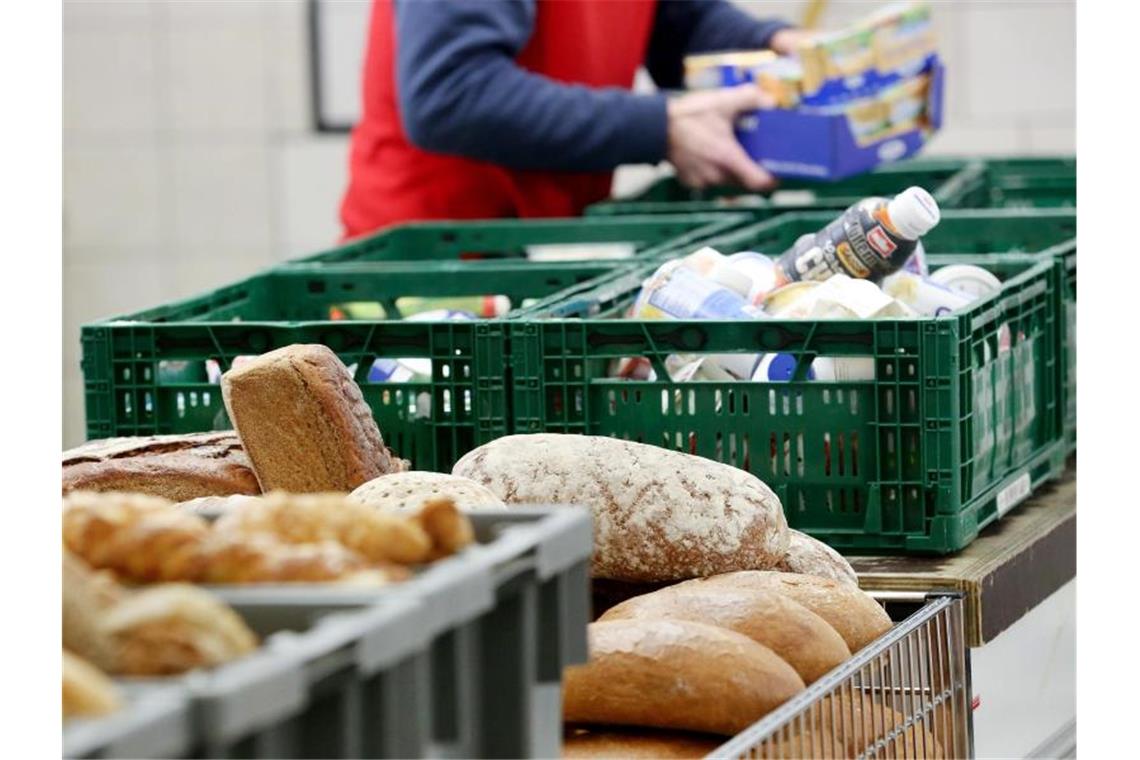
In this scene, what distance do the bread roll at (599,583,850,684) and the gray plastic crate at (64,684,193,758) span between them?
865mm

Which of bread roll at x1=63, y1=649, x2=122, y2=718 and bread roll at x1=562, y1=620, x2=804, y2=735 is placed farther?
bread roll at x1=562, y1=620, x2=804, y2=735

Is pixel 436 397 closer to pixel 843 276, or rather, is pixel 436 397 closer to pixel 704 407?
pixel 704 407

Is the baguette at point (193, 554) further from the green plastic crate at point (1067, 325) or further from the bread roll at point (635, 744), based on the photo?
the green plastic crate at point (1067, 325)

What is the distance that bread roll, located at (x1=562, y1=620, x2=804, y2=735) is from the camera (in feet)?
5.49

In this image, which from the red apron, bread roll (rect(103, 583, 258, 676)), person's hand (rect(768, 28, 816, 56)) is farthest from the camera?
person's hand (rect(768, 28, 816, 56))

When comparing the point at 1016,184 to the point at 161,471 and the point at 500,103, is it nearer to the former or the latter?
the point at 500,103

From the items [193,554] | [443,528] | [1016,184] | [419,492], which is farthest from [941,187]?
[193,554]

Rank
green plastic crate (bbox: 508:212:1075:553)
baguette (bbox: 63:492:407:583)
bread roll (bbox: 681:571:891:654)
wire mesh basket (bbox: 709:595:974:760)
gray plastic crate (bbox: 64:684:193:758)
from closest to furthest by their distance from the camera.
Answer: gray plastic crate (bbox: 64:684:193:758)
baguette (bbox: 63:492:407:583)
wire mesh basket (bbox: 709:595:974:760)
bread roll (bbox: 681:571:891:654)
green plastic crate (bbox: 508:212:1075:553)

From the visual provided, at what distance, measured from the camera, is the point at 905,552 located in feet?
7.61

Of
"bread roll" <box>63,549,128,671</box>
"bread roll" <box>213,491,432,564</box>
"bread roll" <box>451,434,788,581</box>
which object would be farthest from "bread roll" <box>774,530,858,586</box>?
"bread roll" <box>63,549,128,671</box>

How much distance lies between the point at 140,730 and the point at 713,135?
3105 millimetres

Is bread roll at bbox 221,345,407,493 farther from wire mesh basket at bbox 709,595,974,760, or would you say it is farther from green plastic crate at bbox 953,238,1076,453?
green plastic crate at bbox 953,238,1076,453

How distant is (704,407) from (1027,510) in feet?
1.72

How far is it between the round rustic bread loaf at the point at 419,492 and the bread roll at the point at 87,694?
0.74 meters
